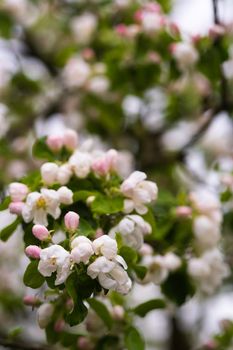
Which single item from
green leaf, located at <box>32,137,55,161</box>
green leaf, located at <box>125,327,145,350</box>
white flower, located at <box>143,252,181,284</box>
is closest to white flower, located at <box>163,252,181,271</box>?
white flower, located at <box>143,252,181,284</box>

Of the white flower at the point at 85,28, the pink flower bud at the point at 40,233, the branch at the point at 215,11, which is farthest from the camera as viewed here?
the white flower at the point at 85,28

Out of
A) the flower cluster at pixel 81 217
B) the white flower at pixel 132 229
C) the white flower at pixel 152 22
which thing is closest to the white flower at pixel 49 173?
the flower cluster at pixel 81 217

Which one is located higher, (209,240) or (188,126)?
(209,240)

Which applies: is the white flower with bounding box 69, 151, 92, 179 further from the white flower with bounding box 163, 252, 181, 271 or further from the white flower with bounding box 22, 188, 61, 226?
the white flower with bounding box 163, 252, 181, 271

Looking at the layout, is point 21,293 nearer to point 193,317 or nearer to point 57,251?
point 193,317

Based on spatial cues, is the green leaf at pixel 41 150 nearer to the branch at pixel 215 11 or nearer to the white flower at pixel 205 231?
the white flower at pixel 205 231

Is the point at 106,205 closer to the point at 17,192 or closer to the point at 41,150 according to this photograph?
the point at 17,192

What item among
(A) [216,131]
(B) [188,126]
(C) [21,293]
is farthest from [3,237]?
(A) [216,131]
